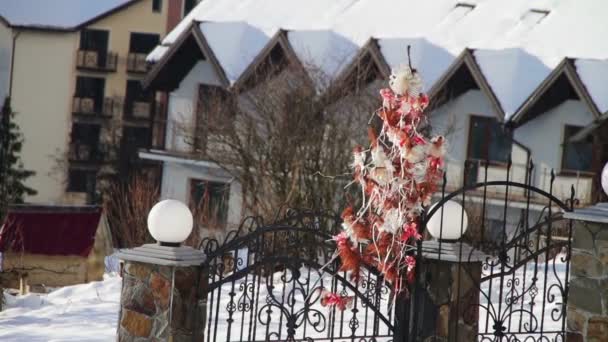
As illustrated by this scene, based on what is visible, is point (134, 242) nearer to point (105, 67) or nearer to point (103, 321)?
point (103, 321)

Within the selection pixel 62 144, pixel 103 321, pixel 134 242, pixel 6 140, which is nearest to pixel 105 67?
pixel 62 144

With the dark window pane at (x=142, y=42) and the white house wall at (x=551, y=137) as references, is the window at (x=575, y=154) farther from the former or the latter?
the dark window pane at (x=142, y=42)

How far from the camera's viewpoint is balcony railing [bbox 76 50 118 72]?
51.6m

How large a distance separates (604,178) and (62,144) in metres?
41.8

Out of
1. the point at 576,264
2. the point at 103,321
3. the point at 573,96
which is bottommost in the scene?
the point at 103,321

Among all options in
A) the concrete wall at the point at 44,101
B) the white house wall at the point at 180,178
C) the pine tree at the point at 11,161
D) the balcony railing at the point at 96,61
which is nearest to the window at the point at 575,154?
the white house wall at the point at 180,178

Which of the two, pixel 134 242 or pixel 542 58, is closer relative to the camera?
pixel 134 242

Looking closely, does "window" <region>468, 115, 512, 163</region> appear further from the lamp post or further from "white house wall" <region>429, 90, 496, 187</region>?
the lamp post

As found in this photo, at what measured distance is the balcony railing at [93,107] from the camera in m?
51.7

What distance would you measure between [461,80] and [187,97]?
23.4 feet

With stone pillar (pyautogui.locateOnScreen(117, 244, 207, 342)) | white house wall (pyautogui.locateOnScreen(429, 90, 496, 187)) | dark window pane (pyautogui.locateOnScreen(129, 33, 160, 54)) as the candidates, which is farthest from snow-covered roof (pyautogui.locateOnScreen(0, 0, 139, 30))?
stone pillar (pyautogui.locateOnScreen(117, 244, 207, 342))

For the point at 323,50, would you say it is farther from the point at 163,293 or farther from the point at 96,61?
the point at 96,61

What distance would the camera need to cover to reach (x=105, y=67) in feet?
170

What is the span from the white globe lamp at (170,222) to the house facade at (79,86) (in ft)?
135
